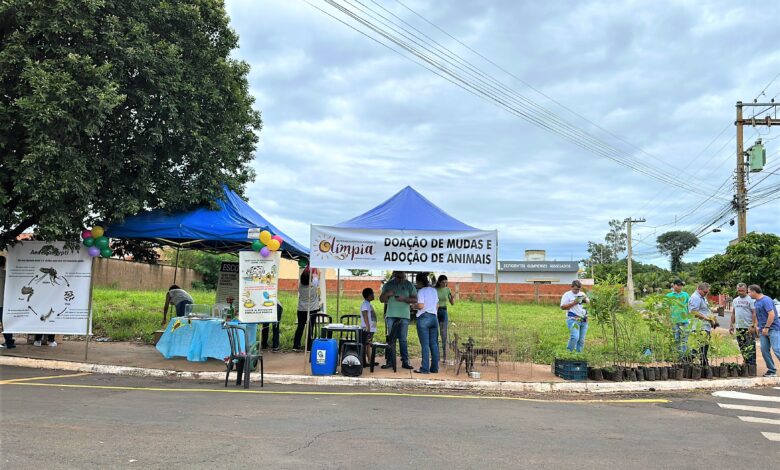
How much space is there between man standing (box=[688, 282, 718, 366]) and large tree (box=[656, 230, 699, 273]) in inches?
3724

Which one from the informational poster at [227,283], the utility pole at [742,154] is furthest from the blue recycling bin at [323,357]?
the utility pole at [742,154]

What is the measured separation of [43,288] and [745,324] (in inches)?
575

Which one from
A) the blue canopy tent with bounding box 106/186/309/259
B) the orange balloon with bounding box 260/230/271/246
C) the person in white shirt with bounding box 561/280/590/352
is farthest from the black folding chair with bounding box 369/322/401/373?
the person in white shirt with bounding box 561/280/590/352

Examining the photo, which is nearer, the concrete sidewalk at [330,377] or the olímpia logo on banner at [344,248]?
the concrete sidewalk at [330,377]

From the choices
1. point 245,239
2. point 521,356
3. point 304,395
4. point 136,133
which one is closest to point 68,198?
point 136,133

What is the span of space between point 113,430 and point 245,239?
5.96 metres

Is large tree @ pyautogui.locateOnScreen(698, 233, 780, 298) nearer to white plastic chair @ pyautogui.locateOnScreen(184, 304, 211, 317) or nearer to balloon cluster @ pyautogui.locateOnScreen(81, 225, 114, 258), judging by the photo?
white plastic chair @ pyautogui.locateOnScreen(184, 304, 211, 317)

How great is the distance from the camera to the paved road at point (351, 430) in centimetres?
538

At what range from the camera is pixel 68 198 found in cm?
1082

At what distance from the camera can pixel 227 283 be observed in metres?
14.9

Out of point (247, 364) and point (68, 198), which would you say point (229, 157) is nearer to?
point (68, 198)

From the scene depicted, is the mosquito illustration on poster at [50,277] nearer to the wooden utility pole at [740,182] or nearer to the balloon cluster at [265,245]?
the balloon cluster at [265,245]

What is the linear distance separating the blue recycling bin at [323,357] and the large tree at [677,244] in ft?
327

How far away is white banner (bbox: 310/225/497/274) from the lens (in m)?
10.4
